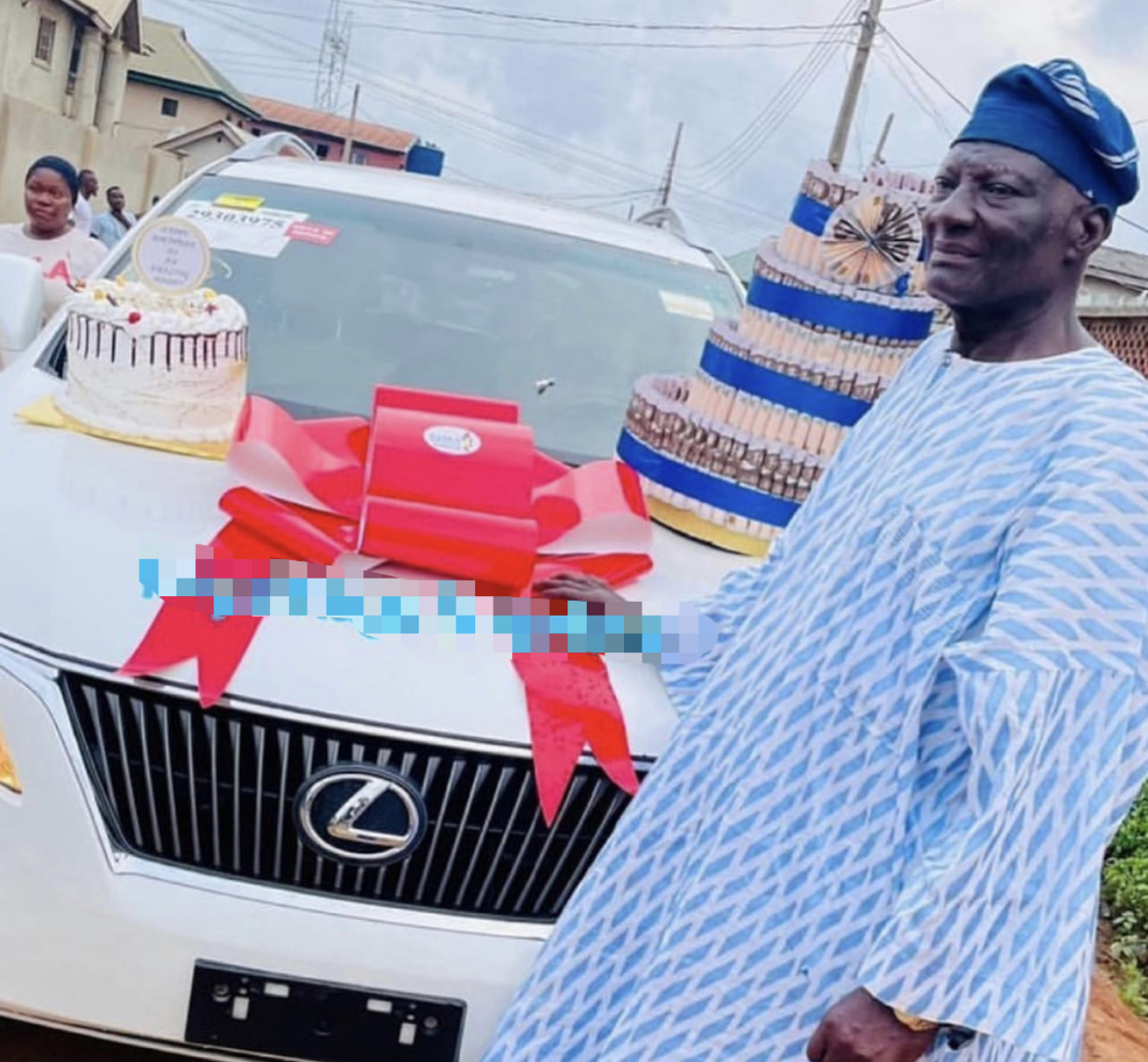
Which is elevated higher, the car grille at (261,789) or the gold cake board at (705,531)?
the gold cake board at (705,531)

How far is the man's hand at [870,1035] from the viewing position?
133 cm

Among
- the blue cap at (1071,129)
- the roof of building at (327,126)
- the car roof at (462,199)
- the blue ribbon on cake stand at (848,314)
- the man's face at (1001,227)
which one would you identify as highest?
the blue cap at (1071,129)

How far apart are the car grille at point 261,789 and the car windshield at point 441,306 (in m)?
1.05

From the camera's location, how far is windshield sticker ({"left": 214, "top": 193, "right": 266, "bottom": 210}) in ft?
11.2

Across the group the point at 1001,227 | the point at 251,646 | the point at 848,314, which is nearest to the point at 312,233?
the point at 848,314

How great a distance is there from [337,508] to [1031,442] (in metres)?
1.29

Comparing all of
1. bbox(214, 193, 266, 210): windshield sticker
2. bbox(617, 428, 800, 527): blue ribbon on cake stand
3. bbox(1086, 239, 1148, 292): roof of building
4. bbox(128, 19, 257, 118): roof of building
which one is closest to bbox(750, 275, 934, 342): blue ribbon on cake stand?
bbox(617, 428, 800, 527): blue ribbon on cake stand

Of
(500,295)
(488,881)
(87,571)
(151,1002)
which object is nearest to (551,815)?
(488,881)

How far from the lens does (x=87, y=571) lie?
2.05 metres

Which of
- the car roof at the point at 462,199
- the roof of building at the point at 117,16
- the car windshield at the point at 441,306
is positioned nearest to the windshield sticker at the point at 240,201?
the car windshield at the point at 441,306

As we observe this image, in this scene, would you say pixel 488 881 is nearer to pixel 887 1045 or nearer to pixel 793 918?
pixel 793 918

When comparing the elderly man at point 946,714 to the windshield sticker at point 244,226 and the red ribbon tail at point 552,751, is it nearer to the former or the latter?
the red ribbon tail at point 552,751

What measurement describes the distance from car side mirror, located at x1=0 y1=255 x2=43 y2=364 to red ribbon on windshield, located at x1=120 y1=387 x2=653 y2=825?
2.75 ft

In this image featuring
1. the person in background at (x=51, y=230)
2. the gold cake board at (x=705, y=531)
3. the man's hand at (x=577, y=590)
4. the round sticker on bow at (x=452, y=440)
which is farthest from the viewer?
the person in background at (x=51, y=230)
